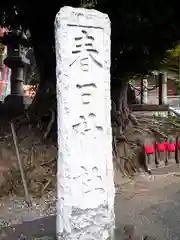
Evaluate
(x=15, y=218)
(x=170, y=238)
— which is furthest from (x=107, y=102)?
(x=15, y=218)

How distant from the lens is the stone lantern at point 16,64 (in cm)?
870

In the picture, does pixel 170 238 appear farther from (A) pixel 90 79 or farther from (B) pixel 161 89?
(B) pixel 161 89

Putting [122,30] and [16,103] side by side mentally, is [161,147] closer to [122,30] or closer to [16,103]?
[122,30]

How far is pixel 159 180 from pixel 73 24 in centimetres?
477

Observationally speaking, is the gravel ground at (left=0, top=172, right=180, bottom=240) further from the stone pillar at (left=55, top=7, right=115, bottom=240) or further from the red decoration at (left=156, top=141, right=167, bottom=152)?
the red decoration at (left=156, top=141, right=167, bottom=152)

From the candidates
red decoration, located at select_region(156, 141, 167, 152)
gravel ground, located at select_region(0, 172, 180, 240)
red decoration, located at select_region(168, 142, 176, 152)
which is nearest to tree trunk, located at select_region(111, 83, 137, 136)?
red decoration, located at select_region(156, 141, 167, 152)

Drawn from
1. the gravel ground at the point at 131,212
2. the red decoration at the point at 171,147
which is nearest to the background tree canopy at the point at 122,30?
the red decoration at the point at 171,147

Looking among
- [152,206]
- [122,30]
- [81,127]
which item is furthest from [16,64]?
[81,127]

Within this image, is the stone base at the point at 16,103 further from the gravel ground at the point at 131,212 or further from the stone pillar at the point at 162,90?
the stone pillar at the point at 162,90

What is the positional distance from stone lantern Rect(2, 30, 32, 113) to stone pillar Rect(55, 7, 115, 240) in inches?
230

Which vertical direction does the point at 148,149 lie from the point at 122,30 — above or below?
below

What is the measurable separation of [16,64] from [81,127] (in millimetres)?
Result: 7152

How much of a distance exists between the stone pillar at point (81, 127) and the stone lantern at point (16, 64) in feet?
19.2

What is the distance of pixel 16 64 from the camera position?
31.2 ft
